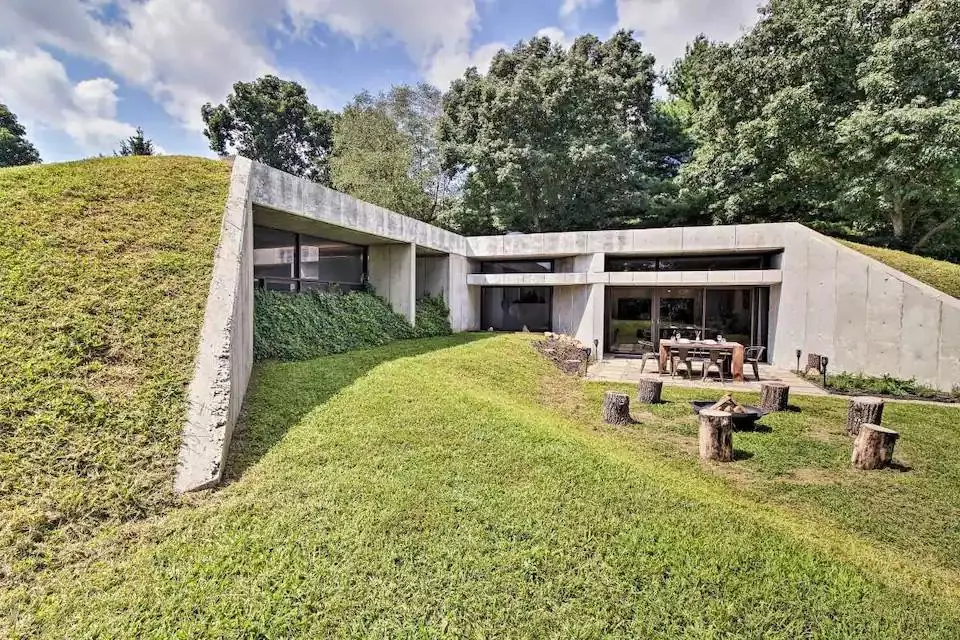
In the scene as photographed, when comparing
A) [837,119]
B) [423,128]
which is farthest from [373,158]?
[837,119]

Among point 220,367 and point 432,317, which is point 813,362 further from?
point 220,367

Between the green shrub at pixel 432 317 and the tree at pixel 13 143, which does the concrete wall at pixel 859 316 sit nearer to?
the green shrub at pixel 432 317

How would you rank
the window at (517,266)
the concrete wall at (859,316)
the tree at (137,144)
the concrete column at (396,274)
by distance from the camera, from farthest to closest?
the tree at (137,144)
the window at (517,266)
the concrete column at (396,274)
the concrete wall at (859,316)

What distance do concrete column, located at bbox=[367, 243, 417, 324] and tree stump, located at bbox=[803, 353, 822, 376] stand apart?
36.3 feet

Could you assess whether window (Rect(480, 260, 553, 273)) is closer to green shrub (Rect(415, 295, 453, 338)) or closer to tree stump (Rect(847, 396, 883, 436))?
green shrub (Rect(415, 295, 453, 338))

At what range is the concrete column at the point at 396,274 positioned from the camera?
1276 cm

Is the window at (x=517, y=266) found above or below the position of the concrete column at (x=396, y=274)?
above

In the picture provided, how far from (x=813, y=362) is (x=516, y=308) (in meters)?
10.2

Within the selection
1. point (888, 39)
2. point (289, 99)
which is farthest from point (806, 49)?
point (289, 99)

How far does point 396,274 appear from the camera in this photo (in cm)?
1291

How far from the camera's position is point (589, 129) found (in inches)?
776

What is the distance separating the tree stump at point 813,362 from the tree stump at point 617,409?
7.37 metres

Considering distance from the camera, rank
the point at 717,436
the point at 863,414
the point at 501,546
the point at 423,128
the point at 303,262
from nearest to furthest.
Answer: the point at 501,546 → the point at 717,436 → the point at 863,414 → the point at 303,262 → the point at 423,128

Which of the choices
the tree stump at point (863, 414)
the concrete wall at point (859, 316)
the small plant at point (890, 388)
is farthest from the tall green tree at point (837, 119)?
the tree stump at point (863, 414)
